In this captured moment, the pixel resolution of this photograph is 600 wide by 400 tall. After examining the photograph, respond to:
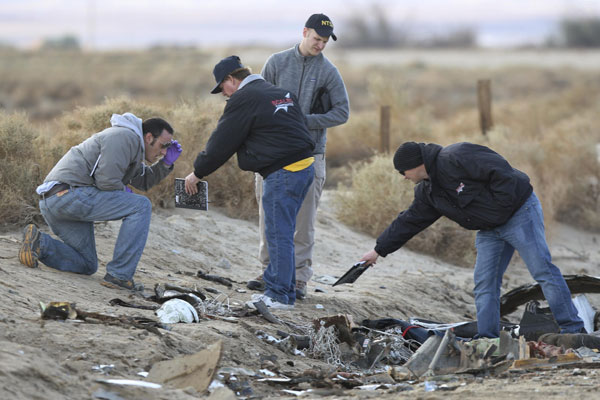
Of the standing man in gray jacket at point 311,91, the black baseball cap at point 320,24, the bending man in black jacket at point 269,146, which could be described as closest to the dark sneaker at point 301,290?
the standing man in gray jacket at point 311,91

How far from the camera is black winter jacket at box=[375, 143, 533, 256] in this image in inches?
245

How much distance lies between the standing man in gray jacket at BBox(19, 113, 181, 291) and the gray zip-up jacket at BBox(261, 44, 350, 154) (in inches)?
47.3

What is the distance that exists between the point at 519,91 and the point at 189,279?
34.9m

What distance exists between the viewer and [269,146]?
682 cm

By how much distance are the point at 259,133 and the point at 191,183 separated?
706mm

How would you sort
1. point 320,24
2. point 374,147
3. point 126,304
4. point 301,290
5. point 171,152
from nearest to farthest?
point 126,304 < point 171,152 < point 320,24 < point 301,290 < point 374,147

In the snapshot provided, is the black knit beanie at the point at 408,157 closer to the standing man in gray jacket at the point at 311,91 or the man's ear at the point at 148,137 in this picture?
the standing man in gray jacket at the point at 311,91

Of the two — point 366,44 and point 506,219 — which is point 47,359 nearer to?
point 506,219

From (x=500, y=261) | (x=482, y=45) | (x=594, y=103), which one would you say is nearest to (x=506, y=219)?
(x=500, y=261)

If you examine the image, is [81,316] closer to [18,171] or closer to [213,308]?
[213,308]

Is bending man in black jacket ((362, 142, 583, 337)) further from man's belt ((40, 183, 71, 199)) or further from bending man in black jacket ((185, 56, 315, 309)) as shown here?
man's belt ((40, 183, 71, 199))

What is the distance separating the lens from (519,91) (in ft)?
134

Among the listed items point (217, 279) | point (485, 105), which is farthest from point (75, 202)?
point (485, 105)

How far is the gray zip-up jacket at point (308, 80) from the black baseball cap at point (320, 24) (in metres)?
0.26
